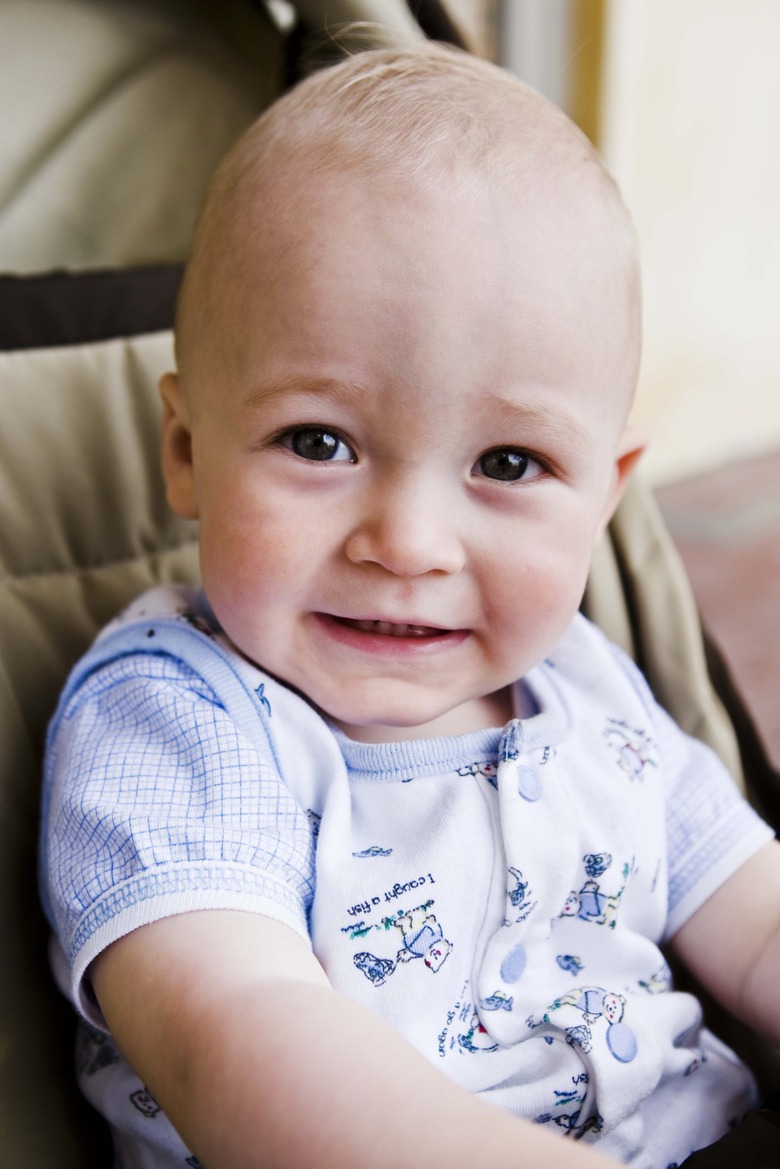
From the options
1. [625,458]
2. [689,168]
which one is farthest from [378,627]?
[689,168]

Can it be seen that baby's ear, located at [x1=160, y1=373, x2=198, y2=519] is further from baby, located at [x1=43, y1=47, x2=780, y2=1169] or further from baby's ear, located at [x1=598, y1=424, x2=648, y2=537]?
baby's ear, located at [x1=598, y1=424, x2=648, y2=537]

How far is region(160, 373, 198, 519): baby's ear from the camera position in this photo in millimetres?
838

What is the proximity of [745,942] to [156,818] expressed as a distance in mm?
461

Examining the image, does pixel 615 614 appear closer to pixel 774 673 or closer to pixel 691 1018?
pixel 691 1018

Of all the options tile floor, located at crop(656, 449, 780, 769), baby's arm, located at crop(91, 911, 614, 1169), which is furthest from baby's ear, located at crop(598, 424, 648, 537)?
tile floor, located at crop(656, 449, 780, 769)

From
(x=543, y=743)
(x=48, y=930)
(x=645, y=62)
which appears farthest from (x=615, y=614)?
(x=645, y=62)

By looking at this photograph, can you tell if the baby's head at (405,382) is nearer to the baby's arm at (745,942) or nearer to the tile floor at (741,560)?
the baby's arm at (745,942)

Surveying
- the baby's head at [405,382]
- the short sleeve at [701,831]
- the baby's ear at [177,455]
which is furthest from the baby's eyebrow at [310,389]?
the short sleeve at [701,831]

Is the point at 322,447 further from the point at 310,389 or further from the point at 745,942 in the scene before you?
the point at 745,942

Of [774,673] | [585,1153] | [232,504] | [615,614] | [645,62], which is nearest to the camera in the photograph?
[585,1153]

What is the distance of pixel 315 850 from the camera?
710mm

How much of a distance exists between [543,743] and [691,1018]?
228mm

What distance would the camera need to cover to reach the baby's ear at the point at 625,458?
86 centimetres

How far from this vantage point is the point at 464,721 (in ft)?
2.79
